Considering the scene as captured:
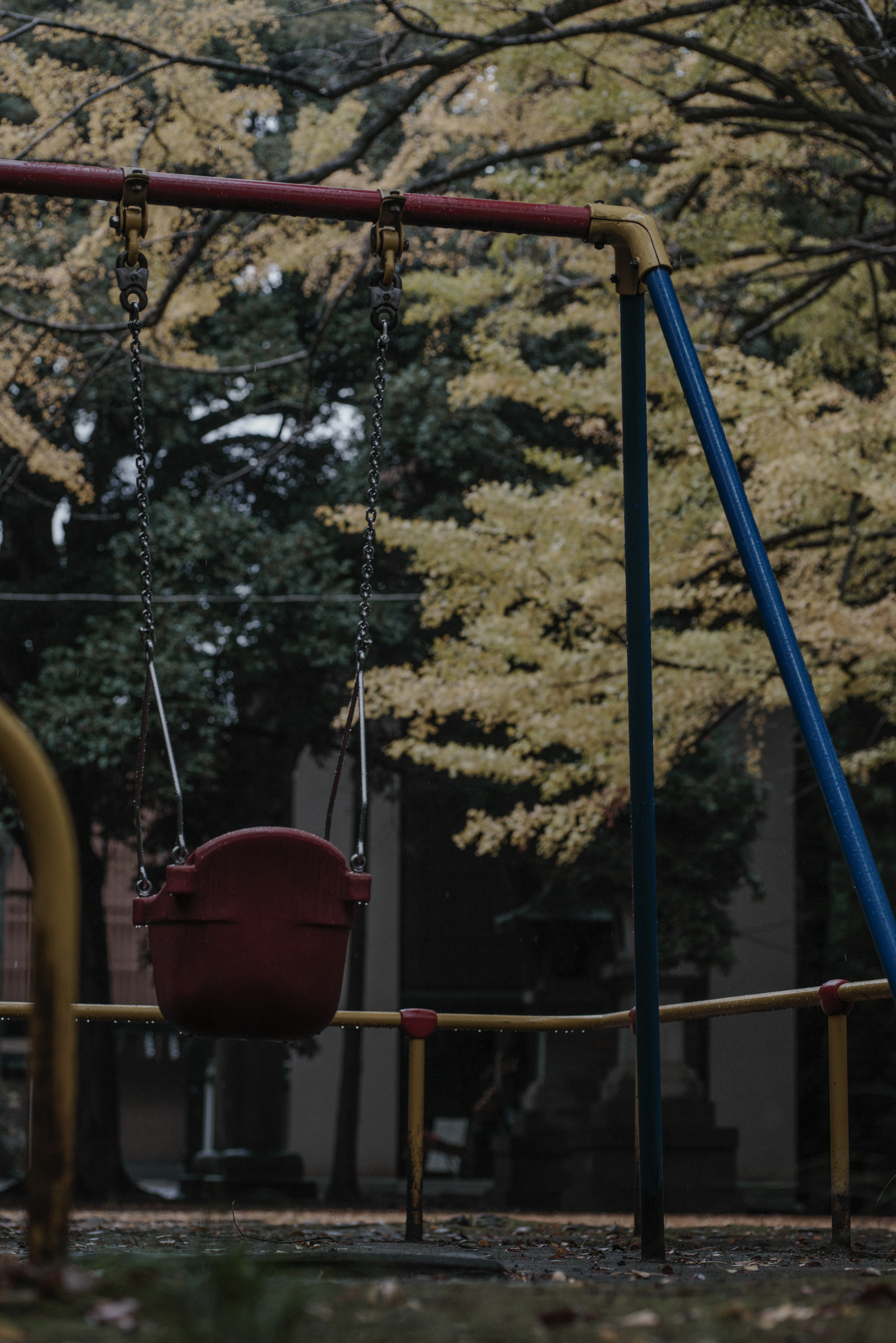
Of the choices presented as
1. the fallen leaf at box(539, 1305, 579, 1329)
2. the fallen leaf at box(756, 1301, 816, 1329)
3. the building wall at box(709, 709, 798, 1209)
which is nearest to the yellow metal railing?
the fallen leaf at box(756, 1301, 816, 1329)

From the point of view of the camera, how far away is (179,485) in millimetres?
14852

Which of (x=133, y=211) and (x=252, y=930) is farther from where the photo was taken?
(x=133, y=211)

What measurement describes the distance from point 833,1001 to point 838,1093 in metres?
0.28

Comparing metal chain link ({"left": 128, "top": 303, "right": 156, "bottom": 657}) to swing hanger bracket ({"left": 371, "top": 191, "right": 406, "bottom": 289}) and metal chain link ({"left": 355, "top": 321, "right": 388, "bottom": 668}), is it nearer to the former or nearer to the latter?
metal chain link ({"left": 355, "top": 321, "right": 388, "bottom": 668})

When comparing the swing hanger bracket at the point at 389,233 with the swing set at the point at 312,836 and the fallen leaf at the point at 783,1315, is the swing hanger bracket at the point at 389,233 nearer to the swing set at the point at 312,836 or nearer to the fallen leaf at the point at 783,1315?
the swing set at the point at 312,836

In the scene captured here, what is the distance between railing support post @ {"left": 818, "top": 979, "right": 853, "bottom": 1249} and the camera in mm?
4223

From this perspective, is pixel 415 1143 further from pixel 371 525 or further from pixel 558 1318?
pixel 558 1318

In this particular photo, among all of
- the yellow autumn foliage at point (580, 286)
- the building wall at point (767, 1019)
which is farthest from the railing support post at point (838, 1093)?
the building wall at point (767, 1019)

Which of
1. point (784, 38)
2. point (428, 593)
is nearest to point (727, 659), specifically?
point (428, 593)

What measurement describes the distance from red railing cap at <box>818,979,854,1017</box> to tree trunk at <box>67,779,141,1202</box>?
33.2 ft

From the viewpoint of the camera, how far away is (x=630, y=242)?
444cm

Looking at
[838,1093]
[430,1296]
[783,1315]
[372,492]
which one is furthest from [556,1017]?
[783,1315]

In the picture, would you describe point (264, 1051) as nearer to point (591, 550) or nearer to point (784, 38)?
point (591, 550)

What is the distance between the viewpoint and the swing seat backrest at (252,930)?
3500mm
